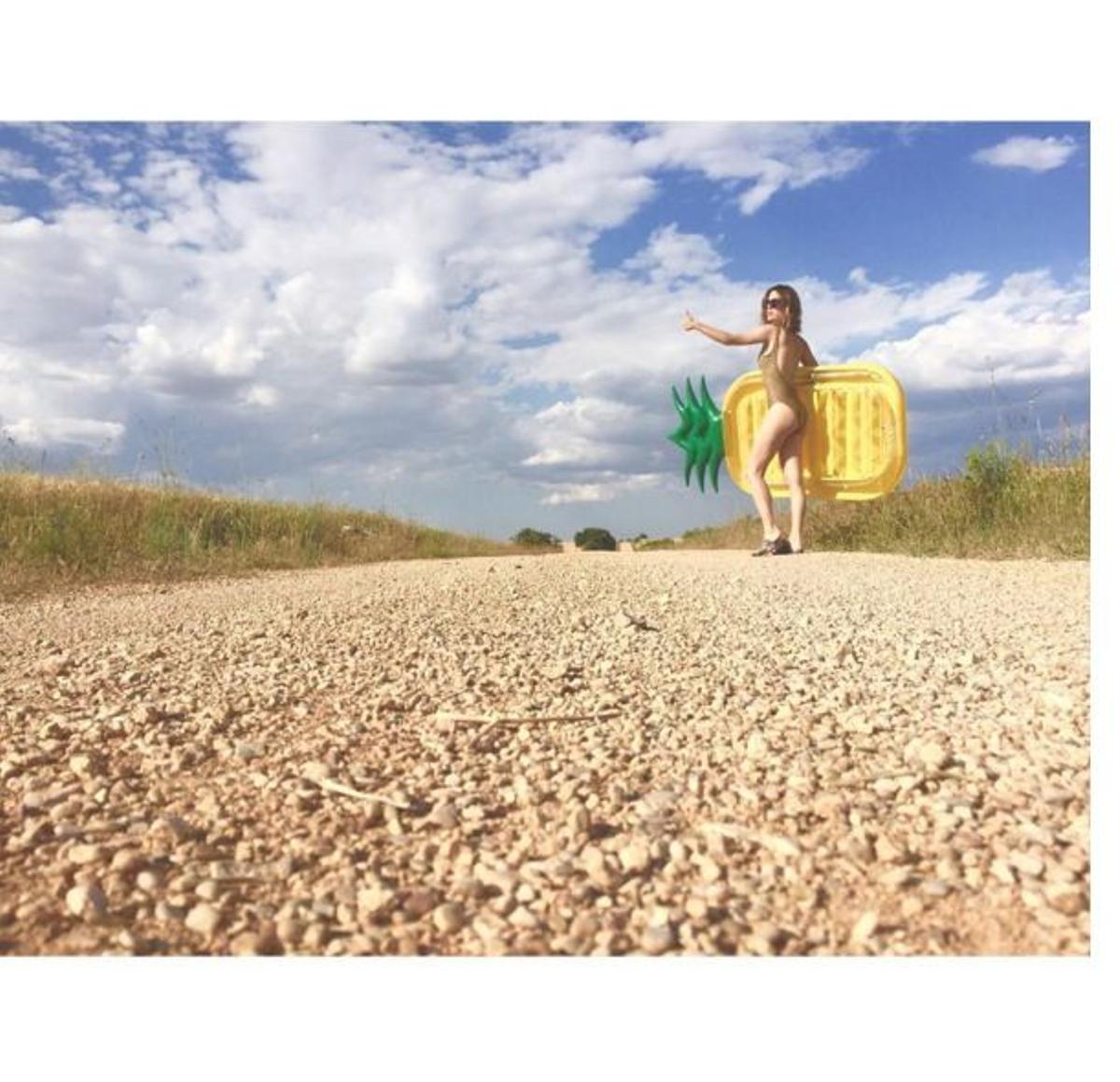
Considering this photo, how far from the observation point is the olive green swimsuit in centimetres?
425

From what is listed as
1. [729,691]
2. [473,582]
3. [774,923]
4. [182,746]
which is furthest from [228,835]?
[473,582]

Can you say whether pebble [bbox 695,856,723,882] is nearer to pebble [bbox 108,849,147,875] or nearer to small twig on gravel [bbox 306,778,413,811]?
small twig on gravel [bbox 306,778,413,811]

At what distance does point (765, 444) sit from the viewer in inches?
172

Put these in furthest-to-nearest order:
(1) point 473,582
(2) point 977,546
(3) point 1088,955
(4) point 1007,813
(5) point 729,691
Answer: (2) point 977,546
(1) point 473,582
(5) point 729,691
(4) point 1007,813
(3) point 1088,955

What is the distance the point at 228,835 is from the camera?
1573 mm

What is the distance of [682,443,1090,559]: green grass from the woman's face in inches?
76.3

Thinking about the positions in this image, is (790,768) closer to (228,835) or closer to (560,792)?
(560,792)

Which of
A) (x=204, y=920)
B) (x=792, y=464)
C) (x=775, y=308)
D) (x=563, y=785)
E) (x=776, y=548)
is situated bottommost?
(x=204, y=920)

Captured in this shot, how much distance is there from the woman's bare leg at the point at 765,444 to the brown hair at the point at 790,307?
40cm

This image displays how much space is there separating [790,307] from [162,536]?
438 centimetres

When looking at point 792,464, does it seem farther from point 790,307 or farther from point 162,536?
point 162,536

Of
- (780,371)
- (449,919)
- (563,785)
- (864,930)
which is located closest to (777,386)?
(780,371)

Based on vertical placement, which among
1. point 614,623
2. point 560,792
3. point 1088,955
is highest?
point 614,623

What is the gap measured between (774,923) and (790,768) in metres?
0.51
